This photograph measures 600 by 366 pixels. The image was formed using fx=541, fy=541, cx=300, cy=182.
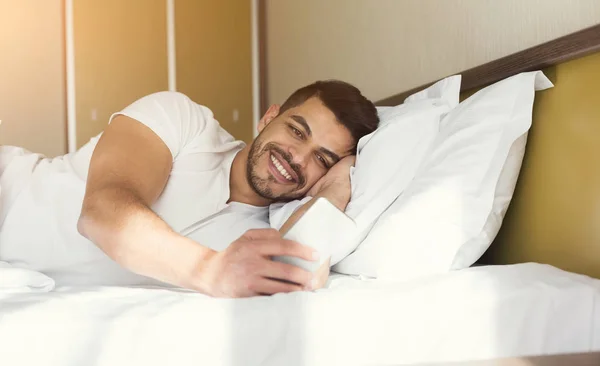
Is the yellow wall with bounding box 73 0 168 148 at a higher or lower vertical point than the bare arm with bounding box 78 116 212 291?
higher

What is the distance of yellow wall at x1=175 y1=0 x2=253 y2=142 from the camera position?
3244mm

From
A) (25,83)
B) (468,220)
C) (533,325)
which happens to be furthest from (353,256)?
(25,83)

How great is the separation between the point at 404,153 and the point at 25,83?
8.20ft

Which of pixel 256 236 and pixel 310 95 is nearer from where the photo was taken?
pixel 256 236

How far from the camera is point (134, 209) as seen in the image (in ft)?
3.04

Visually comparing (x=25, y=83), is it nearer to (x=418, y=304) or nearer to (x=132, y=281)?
(x=132, y=281)

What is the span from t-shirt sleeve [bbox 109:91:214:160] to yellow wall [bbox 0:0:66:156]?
1.95 m

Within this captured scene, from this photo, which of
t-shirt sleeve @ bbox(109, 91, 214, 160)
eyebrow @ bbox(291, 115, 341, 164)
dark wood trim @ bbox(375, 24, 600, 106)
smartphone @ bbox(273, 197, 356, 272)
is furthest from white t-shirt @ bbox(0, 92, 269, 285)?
dark wood trim @ bbox(375, 24, 600, 106)

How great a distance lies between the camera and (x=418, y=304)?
0.74 meters

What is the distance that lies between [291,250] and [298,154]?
0.58 metres

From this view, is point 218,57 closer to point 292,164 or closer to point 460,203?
point 292,164

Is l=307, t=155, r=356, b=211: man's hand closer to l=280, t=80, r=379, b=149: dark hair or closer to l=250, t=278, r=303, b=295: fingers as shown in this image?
l=280, t=80, r=379, b=149: dark hair

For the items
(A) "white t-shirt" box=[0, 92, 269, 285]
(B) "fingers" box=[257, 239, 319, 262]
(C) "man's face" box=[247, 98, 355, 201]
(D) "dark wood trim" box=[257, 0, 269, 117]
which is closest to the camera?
(B) "fingers" box=[257, 239, 319, 262]

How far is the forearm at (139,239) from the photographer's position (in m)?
0.83
